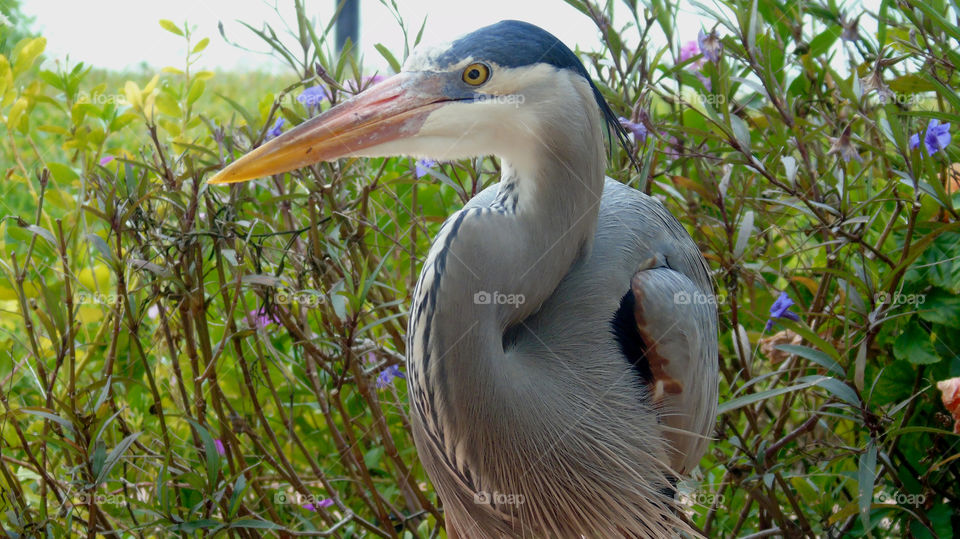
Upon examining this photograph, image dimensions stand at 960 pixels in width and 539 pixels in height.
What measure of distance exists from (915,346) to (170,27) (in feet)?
5.60

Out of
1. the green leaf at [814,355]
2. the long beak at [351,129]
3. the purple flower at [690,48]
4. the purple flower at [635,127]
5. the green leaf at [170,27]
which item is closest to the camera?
the long beak at [351,129]

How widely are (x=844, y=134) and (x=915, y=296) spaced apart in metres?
0.34

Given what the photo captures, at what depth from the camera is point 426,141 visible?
1.32 meters

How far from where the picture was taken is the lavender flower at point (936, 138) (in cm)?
168

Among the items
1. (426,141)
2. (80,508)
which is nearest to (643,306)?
(426,141)

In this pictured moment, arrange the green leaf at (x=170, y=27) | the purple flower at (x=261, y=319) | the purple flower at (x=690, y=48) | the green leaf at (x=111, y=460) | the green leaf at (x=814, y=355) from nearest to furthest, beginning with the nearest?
1. the green leaf at (x=111, y=460)
2. the green leaf at (x=814, y=355)
3. the purple flower at (x=261, y=319)
4. the green leaf at (x=170, y=27)
5. the purple flower at (x=690, y=48)

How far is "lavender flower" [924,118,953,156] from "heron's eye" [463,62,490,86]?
2.94 feet

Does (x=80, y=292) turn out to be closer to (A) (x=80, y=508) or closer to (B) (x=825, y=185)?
(A) (x=80, y=508)

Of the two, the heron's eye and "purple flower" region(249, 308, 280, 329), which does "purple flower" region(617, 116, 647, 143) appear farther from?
"purple flower" region(249, 308, 280, 329)

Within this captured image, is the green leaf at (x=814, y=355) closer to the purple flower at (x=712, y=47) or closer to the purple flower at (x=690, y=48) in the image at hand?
the purple flower at (x=712, y=47)

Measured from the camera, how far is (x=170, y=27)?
1.97 meters

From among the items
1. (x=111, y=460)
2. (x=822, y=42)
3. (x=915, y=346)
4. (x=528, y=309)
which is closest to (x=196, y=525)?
(x=111, y=460)

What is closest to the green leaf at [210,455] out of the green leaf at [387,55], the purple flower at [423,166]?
the purple flower at [423,166]

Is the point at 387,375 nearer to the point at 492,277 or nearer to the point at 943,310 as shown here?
the point at 492,277
